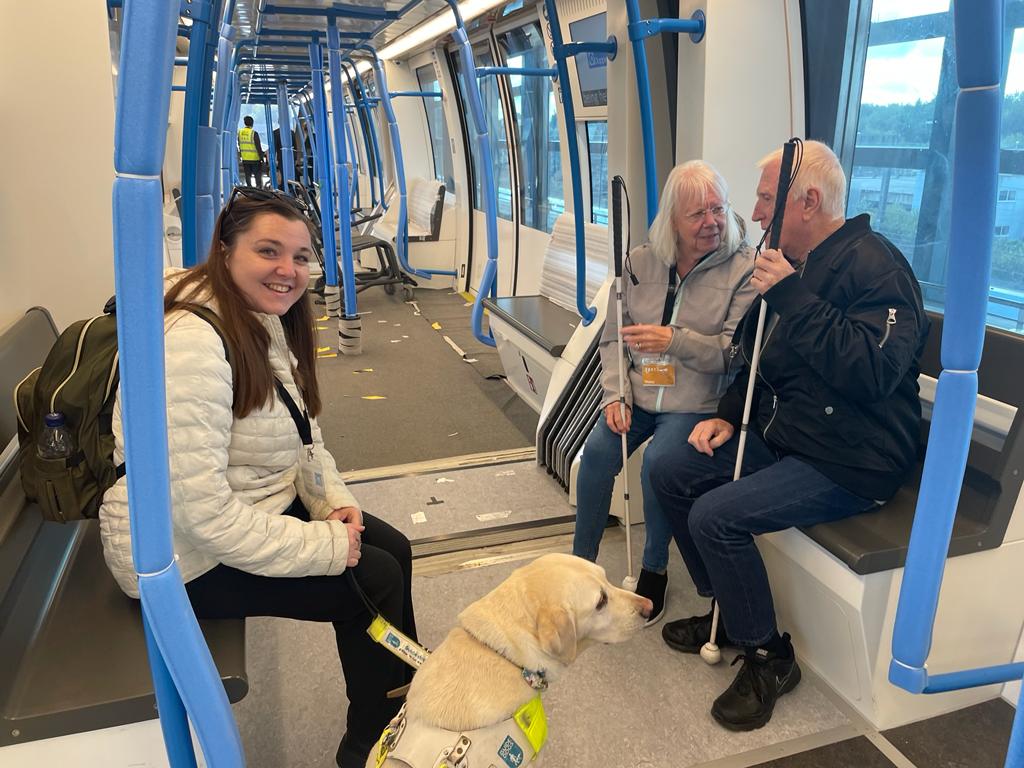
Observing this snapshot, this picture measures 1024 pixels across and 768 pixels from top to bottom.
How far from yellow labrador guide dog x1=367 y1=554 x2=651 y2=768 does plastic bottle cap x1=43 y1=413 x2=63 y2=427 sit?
0.99m

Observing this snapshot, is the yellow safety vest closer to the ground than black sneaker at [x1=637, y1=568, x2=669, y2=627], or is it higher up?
higher up

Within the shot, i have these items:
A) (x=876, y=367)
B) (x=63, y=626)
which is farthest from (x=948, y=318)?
(x=63, y=626)

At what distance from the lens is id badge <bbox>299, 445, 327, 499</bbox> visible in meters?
2.14

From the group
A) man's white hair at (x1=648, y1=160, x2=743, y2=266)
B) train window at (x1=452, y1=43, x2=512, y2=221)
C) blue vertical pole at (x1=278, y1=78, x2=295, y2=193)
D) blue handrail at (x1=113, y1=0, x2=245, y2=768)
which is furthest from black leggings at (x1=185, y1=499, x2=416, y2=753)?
blue vertical pole at (x1=278, y1=78, x2=295, y2=193)

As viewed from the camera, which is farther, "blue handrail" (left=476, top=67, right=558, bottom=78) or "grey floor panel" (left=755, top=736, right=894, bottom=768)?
"blue handrail" (left=476, top=67, right=558, bottom=78)

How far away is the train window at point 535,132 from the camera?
6.84 meters

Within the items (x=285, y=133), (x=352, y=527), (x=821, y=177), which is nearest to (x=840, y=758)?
(x=352, y=527)

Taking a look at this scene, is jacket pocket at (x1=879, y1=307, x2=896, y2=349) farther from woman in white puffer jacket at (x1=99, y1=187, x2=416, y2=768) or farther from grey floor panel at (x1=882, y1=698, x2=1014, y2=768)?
woman in white puffer jacket at (x1=99, y1=187, x2=416, y2=768)

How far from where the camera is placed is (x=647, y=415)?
2852mm

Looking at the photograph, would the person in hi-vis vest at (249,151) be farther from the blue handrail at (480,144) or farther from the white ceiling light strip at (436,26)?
the blue handrail at (480,144)

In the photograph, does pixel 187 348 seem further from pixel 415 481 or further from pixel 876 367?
pixel 415 481

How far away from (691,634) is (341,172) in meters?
4.59

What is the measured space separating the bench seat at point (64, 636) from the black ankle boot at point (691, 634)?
1.45 metres

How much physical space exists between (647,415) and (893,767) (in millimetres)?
1319
